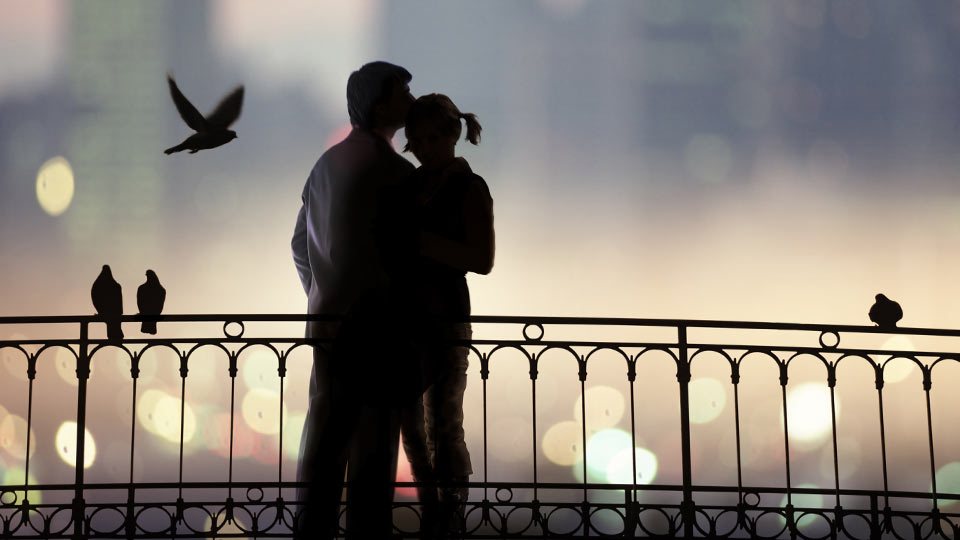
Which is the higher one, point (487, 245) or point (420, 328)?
point (487, 245)

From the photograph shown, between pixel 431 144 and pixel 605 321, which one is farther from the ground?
pixel 431 144

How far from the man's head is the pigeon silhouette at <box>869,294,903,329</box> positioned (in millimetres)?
2747

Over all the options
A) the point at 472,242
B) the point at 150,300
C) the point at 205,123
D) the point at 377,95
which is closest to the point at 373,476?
the point at 472,242

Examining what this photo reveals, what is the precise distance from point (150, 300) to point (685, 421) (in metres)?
2.93

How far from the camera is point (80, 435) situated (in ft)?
15.9

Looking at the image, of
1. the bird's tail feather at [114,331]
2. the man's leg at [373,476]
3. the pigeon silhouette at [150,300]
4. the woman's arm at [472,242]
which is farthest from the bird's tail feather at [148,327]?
the woman's arm at [472,242]

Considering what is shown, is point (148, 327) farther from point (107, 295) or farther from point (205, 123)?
point (205, 123)

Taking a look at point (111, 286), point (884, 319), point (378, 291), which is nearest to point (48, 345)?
point (111, 286)

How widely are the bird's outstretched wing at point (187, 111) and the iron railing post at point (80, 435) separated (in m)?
2.34

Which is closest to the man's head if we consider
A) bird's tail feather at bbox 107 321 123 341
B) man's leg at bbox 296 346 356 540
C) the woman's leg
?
the woman's leg

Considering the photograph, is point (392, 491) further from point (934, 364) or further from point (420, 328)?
point (934, 364)

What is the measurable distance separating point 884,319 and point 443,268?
252cm

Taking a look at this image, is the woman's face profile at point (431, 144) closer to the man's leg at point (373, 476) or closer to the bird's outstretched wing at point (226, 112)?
the man's leg at point (373, 476)

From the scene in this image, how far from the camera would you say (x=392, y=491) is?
13.8 feet
